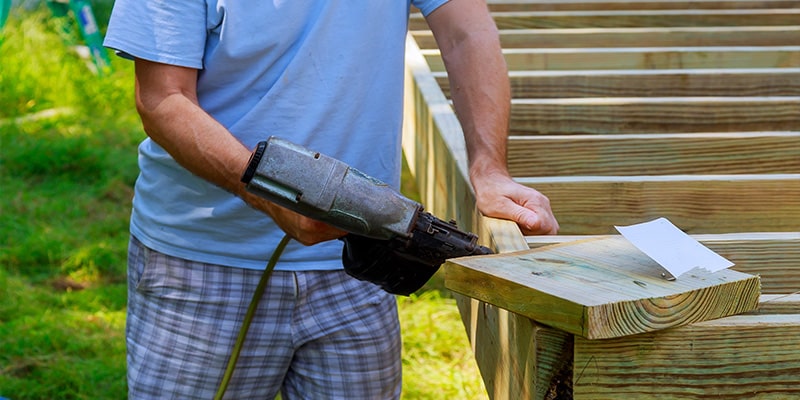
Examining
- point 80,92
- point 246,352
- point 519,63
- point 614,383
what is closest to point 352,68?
point 246,352

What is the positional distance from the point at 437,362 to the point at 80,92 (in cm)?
483

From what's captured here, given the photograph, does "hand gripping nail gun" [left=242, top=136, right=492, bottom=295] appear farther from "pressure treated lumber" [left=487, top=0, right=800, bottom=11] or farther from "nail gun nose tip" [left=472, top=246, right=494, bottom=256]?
"pressure treated lumber" [left=487, top=0, right=800, bottom=11]

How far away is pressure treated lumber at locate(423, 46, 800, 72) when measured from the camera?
394 cm

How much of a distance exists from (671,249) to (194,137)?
3.27 ft

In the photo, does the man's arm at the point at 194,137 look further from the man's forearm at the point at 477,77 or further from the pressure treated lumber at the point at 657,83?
the pressure treated lumber at the point at 657,83

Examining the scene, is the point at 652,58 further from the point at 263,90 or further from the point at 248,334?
the point at 248,334

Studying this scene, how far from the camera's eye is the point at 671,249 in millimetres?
1606

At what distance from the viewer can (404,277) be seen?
2045 mm

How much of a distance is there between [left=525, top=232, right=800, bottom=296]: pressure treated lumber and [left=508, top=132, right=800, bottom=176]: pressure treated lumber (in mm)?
848

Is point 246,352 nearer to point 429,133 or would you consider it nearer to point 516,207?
point 516,207

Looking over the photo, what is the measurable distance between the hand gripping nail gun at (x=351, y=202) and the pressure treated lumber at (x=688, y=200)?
2.13ft

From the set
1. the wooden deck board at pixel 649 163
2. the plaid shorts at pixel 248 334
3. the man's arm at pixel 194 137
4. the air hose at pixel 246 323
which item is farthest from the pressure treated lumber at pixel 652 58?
the man's arm at pixel 194 137

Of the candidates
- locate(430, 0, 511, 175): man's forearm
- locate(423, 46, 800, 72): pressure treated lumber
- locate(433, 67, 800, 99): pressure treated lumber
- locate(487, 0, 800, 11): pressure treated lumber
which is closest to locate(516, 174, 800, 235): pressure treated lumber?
locate(430, 0, 511, 175): man's forearm

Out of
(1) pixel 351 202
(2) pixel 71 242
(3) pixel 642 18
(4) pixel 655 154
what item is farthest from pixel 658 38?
(2) pixel 71 242
